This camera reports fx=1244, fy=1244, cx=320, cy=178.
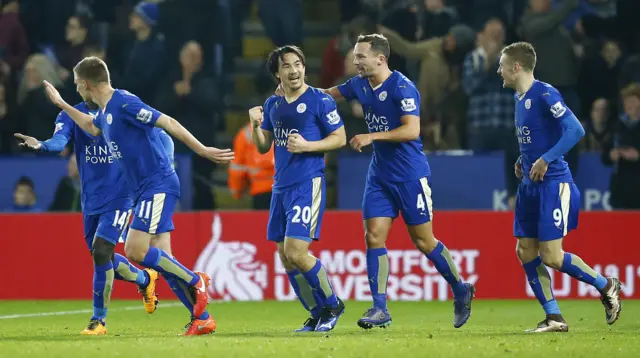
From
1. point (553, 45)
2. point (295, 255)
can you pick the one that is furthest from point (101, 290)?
point (553, 45)

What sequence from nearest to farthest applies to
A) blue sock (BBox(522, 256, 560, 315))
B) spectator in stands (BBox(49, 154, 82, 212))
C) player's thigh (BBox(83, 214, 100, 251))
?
blue sock (BBox(522, 256, 560, 315)) < player's thigh (BBox(83, 214, 100, 251)) < spectator in stands (BBox(49, 154, 82, 212))

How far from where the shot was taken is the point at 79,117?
964 cm

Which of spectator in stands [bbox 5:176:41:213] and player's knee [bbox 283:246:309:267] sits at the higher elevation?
player's knee [bbox 283:246:309:267]

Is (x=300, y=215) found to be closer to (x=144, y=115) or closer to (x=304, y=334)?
(x=304, y=334)

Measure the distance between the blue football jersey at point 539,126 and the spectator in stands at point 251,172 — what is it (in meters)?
5.55

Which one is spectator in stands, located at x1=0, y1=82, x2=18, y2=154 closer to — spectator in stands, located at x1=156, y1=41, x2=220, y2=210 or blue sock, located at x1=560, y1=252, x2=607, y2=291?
spectator in stands, located at x1=156, y1=41, x2=220, y2=210

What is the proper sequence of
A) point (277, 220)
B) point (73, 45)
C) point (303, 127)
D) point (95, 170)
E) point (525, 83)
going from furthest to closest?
1. point (73, 45)
2. point (95, 170)
3. point (525, 83)
4. point (277, 220)
5. point (303, 127)

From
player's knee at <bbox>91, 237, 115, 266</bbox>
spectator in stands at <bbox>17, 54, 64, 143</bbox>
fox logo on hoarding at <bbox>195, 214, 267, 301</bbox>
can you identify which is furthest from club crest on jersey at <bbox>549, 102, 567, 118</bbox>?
spectator in stands at <bbox>17, 54, 64, 143</bbox>

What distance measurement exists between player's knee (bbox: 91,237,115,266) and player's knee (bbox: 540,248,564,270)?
11.0 feet

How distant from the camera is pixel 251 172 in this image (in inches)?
585

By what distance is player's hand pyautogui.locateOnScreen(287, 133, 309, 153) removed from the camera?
356 inches

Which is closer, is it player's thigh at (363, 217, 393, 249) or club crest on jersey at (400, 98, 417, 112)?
club crest on jersey at (400, 98, 417, 112)

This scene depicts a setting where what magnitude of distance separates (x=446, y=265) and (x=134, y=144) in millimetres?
2665

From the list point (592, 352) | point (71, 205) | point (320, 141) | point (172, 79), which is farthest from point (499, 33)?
Answer: point (592, 352)
